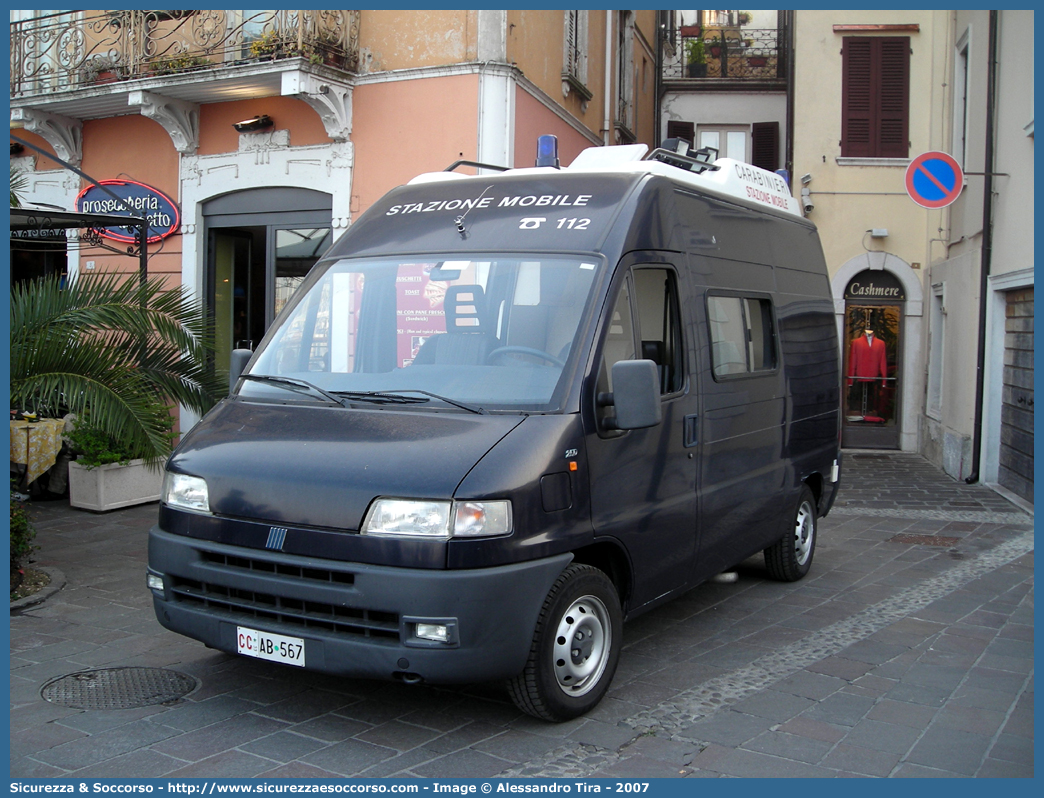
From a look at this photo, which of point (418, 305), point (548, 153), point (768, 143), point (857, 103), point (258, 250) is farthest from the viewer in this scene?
point (768, 143)

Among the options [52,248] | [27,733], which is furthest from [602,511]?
[52,248]

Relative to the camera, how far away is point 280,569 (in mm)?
4254

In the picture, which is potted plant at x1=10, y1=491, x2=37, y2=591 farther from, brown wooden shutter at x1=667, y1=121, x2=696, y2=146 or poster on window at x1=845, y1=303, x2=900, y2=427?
brown wooden shutter at x1=667, y1=121, x2=696, y2=146

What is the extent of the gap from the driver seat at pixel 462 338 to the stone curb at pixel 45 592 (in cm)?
337

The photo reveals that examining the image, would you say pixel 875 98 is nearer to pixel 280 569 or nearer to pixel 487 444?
pixel 487 444

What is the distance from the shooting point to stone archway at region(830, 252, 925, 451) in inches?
649

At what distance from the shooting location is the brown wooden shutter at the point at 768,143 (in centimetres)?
2033

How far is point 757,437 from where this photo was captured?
634 cm

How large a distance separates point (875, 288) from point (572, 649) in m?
13.9

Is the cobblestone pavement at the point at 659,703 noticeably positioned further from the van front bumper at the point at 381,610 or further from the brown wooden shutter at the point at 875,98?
the brown wooden shutter at the point at 875,98

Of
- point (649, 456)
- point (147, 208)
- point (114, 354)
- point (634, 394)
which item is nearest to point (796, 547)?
point (649, 456)

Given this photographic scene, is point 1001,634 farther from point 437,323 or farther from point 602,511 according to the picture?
point 437,323

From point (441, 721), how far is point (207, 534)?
132 cm

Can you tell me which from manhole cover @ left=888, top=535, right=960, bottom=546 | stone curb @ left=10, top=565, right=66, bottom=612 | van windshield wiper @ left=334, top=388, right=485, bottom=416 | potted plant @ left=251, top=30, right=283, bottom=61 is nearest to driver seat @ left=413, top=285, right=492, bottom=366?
van windshield wiper @ left=334, top=388, right=485, bottom=416
